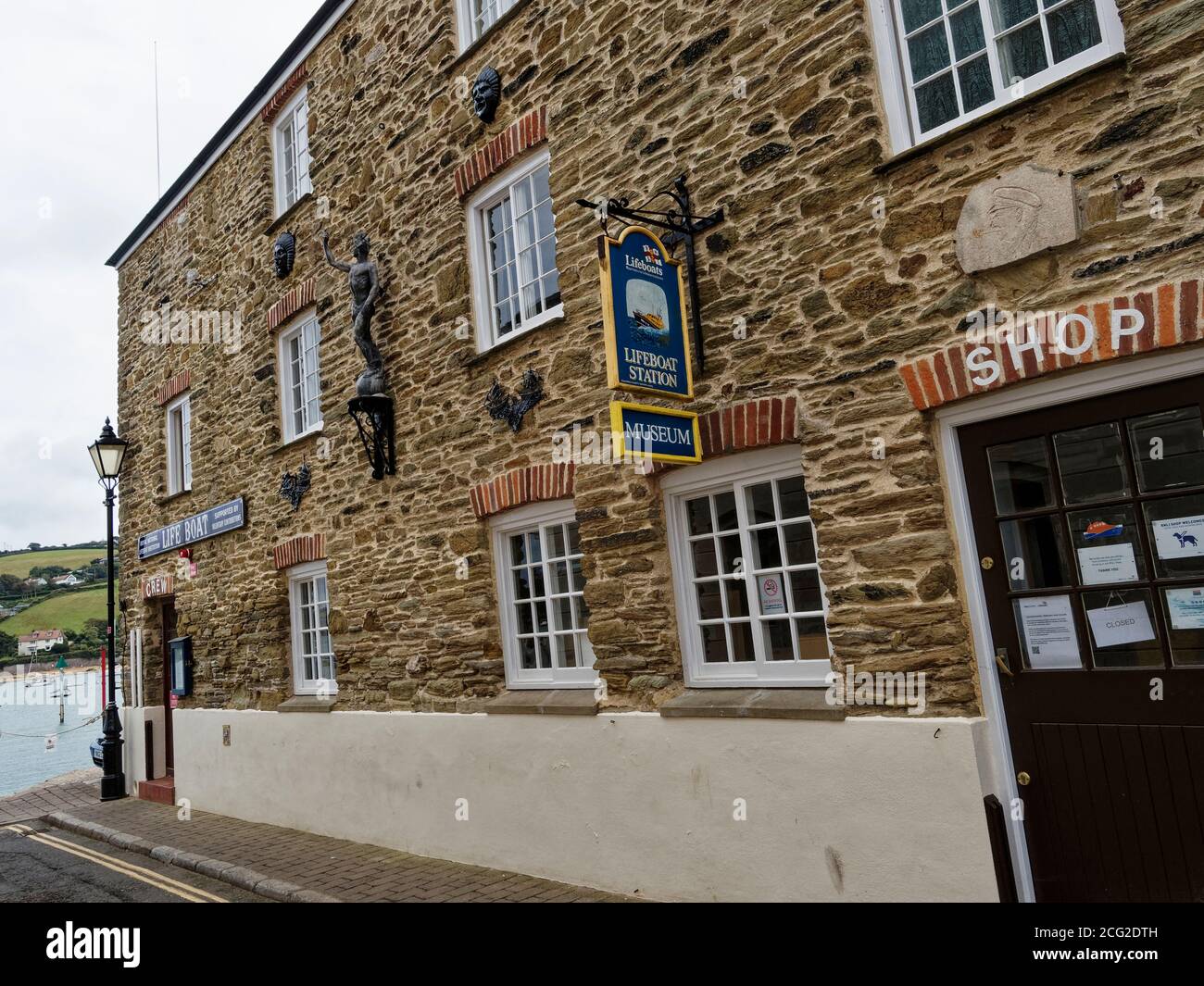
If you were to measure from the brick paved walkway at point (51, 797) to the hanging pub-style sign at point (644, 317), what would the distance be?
39.0 ft

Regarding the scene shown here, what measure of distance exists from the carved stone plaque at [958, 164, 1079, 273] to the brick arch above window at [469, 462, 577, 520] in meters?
3.24

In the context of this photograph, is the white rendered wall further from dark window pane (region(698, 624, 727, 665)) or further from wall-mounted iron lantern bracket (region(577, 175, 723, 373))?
wall-mounted iron lantern bracket (region(577, 175, 723, 373))

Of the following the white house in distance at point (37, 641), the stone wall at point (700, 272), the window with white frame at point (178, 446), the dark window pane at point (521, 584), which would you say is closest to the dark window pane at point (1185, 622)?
the stone wall at point (700, 272)

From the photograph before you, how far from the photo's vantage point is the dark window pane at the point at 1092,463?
4.12 meters

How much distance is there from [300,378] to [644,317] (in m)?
6.83

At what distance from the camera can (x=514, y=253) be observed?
7527mm

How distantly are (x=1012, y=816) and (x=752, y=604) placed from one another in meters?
1.91

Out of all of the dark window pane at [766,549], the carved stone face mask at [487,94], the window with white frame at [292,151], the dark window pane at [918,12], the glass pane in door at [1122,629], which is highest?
the window with white frame at [292,151]

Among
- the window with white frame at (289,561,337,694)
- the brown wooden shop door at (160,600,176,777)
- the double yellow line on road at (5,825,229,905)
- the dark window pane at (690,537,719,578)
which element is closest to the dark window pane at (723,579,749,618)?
the dark window pane at (690,537,719,578)

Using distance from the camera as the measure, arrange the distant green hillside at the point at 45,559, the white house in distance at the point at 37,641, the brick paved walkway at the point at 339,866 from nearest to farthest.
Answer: the brick paved walkway at the point at 339,866 < the white house in distance at the point at 37,641 < the distant green hillside at the point at 45,559

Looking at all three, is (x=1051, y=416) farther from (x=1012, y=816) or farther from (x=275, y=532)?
(x=275, y=532)

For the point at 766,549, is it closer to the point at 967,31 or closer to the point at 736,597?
the point at 736,597

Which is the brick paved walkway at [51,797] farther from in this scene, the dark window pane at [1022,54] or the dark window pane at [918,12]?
the dark window pane at [1022,54]

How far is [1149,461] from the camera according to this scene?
4.02 m
